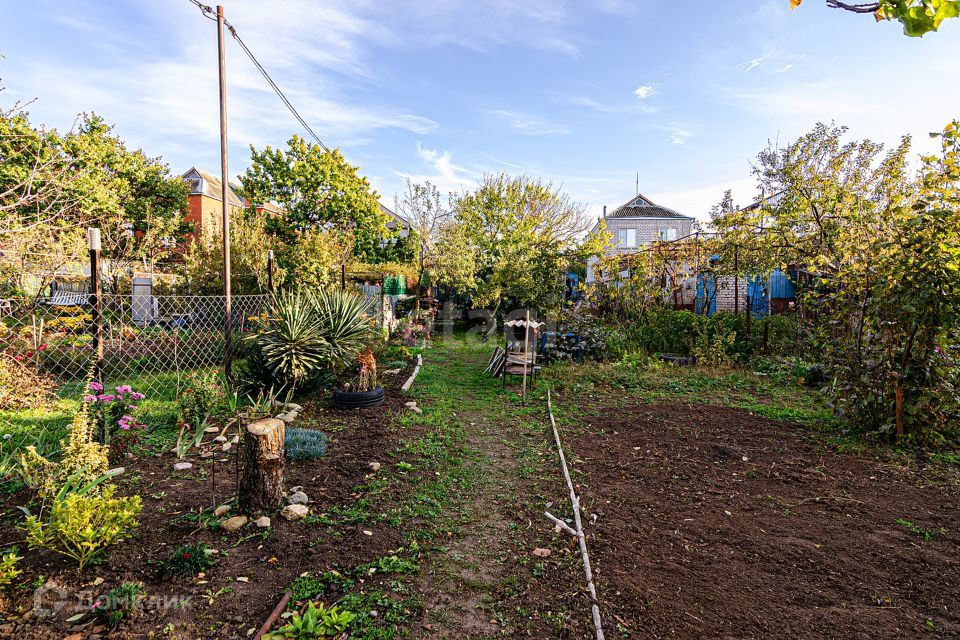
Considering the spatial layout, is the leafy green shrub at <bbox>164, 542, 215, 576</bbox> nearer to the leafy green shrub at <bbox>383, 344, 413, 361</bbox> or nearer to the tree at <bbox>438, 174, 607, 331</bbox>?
the leafy green shrub at <bbox>383, 344, 413, 361</bbox>

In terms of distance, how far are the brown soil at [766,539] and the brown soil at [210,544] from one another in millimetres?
1633

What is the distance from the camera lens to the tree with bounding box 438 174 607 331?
52.4 ft

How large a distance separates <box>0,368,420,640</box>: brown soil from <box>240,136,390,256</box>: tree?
332 inches

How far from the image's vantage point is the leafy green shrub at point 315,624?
7.30ft

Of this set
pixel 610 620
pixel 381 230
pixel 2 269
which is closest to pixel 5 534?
pixel 610 620

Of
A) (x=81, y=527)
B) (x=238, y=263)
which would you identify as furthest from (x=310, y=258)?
(x=81, y=527)

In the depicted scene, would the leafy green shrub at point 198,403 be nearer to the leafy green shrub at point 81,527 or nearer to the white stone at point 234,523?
the white stone at point 234,523

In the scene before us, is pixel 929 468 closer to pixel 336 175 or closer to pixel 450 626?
pixel 450 626

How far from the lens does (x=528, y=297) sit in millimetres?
10164

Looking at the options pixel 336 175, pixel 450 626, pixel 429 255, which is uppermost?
pixel 336 175

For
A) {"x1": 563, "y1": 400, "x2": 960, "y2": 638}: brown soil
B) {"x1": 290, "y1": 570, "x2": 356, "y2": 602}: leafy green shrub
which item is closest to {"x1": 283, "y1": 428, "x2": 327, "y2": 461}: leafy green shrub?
{"x1": 290, "y1": 570, "x2": 356, "y2": 602}: leafy green shrub

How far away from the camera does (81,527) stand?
8.60 ft

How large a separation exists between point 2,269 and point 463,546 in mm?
7017

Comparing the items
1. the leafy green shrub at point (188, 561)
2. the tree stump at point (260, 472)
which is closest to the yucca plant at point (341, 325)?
the tree stump at point (260, 472)
